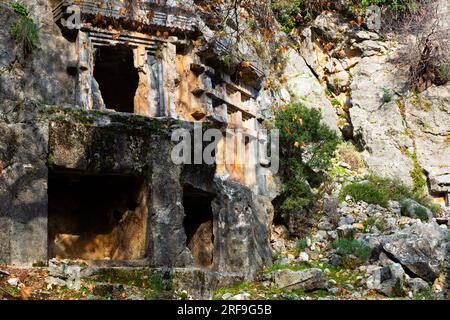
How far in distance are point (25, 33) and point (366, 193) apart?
332 inches

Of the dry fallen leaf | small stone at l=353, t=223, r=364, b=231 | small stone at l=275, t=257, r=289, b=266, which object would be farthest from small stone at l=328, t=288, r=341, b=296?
the dry fallen leaf

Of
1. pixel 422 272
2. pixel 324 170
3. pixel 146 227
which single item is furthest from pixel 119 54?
pixel 422 272

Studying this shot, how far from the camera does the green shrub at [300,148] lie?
18.1m

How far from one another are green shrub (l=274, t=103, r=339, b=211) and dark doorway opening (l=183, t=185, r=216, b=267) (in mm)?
4061

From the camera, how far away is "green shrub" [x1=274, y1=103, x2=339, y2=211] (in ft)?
59.4

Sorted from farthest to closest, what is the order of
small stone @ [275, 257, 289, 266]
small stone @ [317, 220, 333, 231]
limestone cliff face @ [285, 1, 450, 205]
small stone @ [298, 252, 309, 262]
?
limestone cliff face @ [285, 1, 450, 205] → small stone @ [317, 220, 333, 231] → small stone @ [298, 252, 309, 262] → small stone @ [275, 257, 289, 266]

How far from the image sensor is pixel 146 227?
38.0 ft

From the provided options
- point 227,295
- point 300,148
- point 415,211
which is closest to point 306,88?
point 300,148

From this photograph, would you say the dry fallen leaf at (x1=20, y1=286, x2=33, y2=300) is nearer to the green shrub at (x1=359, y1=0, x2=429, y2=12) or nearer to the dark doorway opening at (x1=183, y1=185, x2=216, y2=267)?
the dark doorway opening at (x1=183, y1=185, x2=216, y2=267)

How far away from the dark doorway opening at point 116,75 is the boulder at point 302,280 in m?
7.01

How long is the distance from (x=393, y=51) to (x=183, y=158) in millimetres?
12139

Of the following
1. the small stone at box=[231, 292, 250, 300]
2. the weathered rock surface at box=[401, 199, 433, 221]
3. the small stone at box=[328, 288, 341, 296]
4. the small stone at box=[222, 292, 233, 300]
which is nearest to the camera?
the small stone at box=[231, 292, 250, 300]

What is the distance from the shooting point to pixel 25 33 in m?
15.7

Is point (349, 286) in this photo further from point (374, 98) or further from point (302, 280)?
point (374, 98)
